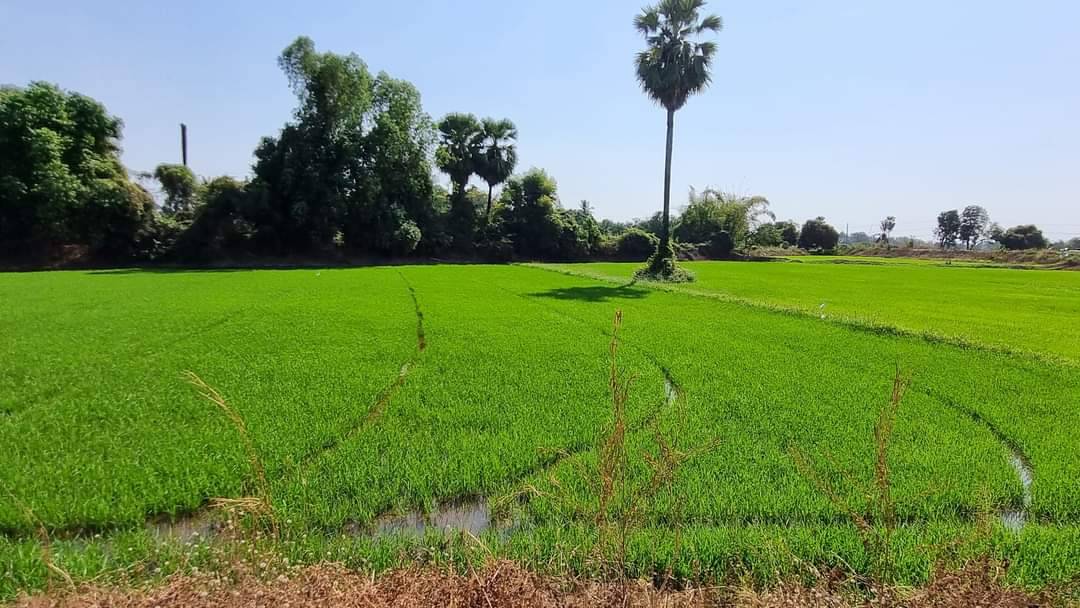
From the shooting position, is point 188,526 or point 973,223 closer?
point 188,526

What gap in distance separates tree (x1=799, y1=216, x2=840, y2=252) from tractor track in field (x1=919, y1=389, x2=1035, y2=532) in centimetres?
6359

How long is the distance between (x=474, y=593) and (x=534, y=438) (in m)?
2.52

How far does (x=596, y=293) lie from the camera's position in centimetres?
1875

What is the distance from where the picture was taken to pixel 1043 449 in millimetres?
4859

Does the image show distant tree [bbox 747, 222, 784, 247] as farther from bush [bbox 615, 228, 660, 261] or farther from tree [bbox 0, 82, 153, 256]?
tree [bbox 0, 82, 153, 256]

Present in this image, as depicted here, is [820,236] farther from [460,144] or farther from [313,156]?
[313,156]

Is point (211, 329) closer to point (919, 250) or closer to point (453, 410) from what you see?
point (453, 410)

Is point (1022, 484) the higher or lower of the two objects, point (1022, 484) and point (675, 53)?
the lower

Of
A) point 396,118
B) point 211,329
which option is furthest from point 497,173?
point 211,329

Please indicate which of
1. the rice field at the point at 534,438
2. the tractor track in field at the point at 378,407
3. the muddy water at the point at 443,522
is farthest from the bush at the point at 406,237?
the muddy water at the point at 443,522

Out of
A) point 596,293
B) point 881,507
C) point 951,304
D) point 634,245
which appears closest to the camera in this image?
point 881,507

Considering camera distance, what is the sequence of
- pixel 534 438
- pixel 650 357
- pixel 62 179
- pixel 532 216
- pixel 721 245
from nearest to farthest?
pixel 534 438, pixel 650 357, pixel 62 179, pixel 532 216, pixel 721 245

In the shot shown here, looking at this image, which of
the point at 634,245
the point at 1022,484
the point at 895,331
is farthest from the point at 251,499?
the point at 634,245

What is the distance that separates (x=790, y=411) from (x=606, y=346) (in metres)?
4.00
